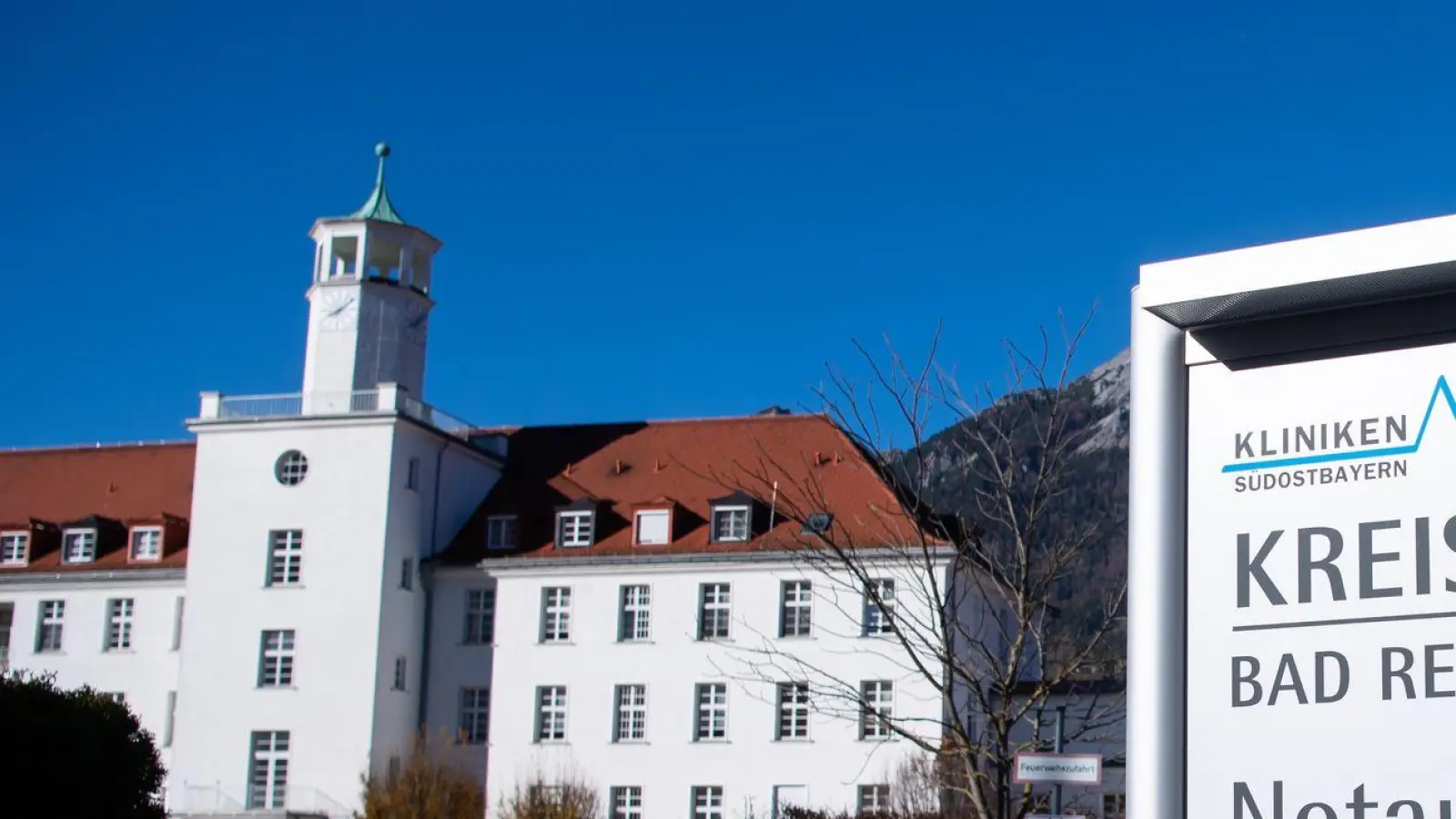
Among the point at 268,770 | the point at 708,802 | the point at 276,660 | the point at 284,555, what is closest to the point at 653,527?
the point at 708,802

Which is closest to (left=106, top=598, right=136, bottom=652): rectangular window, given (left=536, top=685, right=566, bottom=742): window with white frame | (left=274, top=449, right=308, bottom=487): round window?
(left=274, top=449, right=308, bottom=487): round window

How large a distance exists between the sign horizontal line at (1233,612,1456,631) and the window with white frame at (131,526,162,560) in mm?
55907

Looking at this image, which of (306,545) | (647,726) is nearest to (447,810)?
(647,726)

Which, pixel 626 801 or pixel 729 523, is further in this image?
pixel 729 523

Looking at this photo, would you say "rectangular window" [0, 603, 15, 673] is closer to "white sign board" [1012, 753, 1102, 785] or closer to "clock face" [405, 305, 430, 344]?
"clock face" [405, 305, 430, 344]

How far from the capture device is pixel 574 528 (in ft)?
171

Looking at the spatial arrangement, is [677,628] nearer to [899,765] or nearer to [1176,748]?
[899,765]

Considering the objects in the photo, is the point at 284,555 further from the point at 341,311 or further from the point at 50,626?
the point at 50,626

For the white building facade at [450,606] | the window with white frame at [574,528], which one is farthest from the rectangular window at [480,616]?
the window with white frame at [574,528]

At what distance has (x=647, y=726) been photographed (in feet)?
161

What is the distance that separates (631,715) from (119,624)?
16.7 metres

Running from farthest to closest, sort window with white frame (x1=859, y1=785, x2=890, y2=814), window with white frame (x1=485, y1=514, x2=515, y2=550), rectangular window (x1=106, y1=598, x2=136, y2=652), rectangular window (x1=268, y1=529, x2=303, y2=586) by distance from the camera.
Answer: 1. rectangular window (x1=106, y1=598, x2=136, y2=652)
2. window with white frame (x1=485, y1=514, x2=515, y2=550)
3. rectangular window (x1=268, y1=529, x2=303, y2=586)
4. window with white frame (x1=859, y1=785, x2=890, y2=814)

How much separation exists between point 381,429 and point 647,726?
1118 cm

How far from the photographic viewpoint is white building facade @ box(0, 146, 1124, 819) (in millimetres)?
48156
